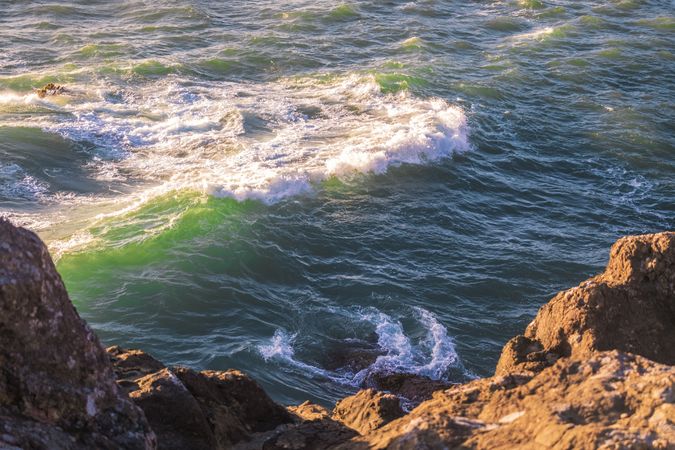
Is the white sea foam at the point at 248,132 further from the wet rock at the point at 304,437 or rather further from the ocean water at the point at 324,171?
the wet rock at the point at 304,437

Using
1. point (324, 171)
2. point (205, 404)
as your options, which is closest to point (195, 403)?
point (205, 404)

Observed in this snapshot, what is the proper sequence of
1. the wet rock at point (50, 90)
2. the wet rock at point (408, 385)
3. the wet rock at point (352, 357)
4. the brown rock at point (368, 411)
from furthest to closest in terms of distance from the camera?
the wet rock at point (50, 90) → the wet rock at point (352, 357) → the wet rock at point (408, 385) → the brown rock at point (368, 411)

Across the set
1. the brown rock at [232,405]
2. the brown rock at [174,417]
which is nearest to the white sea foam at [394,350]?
the brown rock at [232,405]

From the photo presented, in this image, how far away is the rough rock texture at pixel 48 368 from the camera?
6.07m

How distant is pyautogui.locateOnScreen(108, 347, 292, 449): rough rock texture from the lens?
7422 millimetres

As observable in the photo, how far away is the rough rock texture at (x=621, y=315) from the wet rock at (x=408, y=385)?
7.67 ft

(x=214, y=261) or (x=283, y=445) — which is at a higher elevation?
(x=283, y=445)

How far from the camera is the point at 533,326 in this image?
33.7 feet

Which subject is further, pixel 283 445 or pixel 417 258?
pixel 417 258

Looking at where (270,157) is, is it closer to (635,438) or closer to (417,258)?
(417,258)

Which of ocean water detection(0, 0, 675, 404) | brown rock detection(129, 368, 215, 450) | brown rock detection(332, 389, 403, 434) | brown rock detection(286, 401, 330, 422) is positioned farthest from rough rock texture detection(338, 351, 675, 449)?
ocean water detection(0, 0, 675, 404)

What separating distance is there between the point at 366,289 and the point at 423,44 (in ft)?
53.7

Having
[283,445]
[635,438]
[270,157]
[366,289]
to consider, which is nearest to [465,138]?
[270,157]

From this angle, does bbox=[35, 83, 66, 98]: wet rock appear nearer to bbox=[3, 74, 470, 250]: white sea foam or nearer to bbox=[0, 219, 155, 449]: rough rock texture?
bbox=[3, 74, 470, 250]: white sea foam
